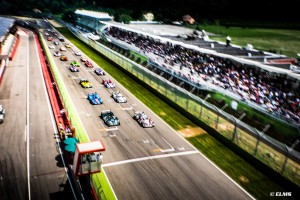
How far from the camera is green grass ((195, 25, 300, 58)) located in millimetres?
54259

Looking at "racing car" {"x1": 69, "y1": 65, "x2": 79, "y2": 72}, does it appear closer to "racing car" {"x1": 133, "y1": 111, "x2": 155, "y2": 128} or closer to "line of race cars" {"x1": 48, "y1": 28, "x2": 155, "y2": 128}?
"line of race cars" {"x1": 48, "y1": 28, "x2": 155, "y2": 128}

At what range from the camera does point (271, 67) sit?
3472cm

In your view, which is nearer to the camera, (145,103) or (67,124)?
(67,124)

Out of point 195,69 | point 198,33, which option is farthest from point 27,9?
point 195,69

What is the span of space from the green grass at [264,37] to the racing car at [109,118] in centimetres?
3369

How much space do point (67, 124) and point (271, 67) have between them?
24.9 m

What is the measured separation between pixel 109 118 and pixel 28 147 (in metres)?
9.03

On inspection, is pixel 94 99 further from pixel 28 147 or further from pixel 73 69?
pixel 73 69

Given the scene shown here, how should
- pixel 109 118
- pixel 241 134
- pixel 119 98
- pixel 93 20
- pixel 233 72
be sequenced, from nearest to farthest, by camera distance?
1. pixel 241 134
2. pixel 109 118
3. pixel 119 98
4. pixel 233 72
5. pixel 93 20

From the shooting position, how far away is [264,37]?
64688 mm

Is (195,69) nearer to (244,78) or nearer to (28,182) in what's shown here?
(244,78)

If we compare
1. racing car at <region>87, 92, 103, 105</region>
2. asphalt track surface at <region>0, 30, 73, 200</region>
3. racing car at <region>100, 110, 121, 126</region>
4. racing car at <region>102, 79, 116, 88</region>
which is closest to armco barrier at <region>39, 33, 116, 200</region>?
asphalt track surface at <region>0, 30, 73, 200</region>

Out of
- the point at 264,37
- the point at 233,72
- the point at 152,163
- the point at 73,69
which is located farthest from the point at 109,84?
the point at 264,37

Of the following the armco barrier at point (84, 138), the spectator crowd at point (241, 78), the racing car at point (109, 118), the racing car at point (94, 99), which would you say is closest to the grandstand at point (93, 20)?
the spectator crowd at point (241, 78)
